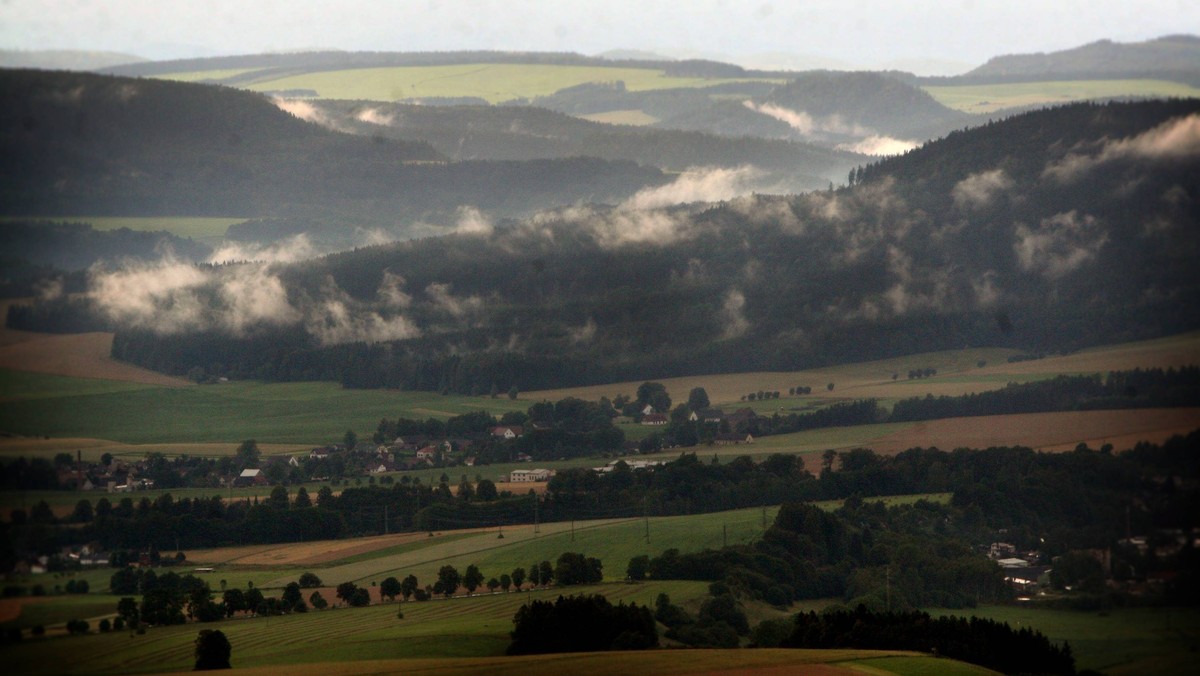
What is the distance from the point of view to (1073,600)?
6178 centimetres

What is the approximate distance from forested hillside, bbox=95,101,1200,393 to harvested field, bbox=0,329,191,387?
1478mm

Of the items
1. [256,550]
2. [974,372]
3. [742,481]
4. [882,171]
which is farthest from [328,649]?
[882,171]

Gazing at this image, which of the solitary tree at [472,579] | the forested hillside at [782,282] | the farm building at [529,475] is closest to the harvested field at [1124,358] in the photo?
the forested hillside at [782,282]

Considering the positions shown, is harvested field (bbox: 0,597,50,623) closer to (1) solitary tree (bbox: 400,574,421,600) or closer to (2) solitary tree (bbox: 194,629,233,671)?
(2) solitary tree (bbox: 194,629,233,671)

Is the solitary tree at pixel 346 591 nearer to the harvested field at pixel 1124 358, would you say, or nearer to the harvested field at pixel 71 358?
the harvested field at pixel 71 358

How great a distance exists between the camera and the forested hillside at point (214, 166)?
2840 inches

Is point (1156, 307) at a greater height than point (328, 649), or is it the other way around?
point (1156, 307)

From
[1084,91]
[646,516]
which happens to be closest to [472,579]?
[646,516]

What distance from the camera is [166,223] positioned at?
367 feet

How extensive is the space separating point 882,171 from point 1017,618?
93789mm

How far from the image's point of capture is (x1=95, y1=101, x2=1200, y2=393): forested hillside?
107188mm

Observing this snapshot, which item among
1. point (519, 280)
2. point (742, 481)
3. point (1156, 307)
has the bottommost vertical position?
point (742, 481)

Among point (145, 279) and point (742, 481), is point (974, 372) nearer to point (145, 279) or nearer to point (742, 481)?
point (742, 481)

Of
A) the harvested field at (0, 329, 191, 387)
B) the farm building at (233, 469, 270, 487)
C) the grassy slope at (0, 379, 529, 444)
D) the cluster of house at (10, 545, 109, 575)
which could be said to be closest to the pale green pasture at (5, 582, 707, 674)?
the cluster of house at (10, 545, 109, 575)
